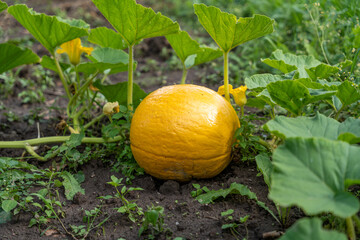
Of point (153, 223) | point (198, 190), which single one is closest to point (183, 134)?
point (198, 190)

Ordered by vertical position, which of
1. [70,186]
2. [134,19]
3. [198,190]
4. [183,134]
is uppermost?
[134,19]

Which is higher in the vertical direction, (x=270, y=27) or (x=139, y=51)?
(x=270, y=27)

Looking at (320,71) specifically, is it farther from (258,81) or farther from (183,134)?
(183,134)

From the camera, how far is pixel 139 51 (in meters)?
5.02

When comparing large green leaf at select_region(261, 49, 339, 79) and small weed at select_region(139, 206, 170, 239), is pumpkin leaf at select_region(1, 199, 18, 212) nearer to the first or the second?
small weed at select_region(139, 206, 170, 239)

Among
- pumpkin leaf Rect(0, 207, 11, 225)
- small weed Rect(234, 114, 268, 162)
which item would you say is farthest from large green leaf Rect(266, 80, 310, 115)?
pumpkin leaf Rect(0, 207, 11, 225)

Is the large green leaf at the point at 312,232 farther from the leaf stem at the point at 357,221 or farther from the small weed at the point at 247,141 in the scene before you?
the small weed at the point at 247,141

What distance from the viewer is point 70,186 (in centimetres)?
242

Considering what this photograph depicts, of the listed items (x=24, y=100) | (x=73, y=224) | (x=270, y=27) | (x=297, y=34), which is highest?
(x=270, y=27)

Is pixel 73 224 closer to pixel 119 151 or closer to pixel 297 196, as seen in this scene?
pixel 119 151

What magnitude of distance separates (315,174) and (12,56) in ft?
7.66

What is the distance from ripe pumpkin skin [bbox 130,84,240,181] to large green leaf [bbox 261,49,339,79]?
43 cm

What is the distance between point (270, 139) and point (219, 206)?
3.01ft

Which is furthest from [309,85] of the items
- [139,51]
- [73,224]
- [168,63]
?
[139,51]
